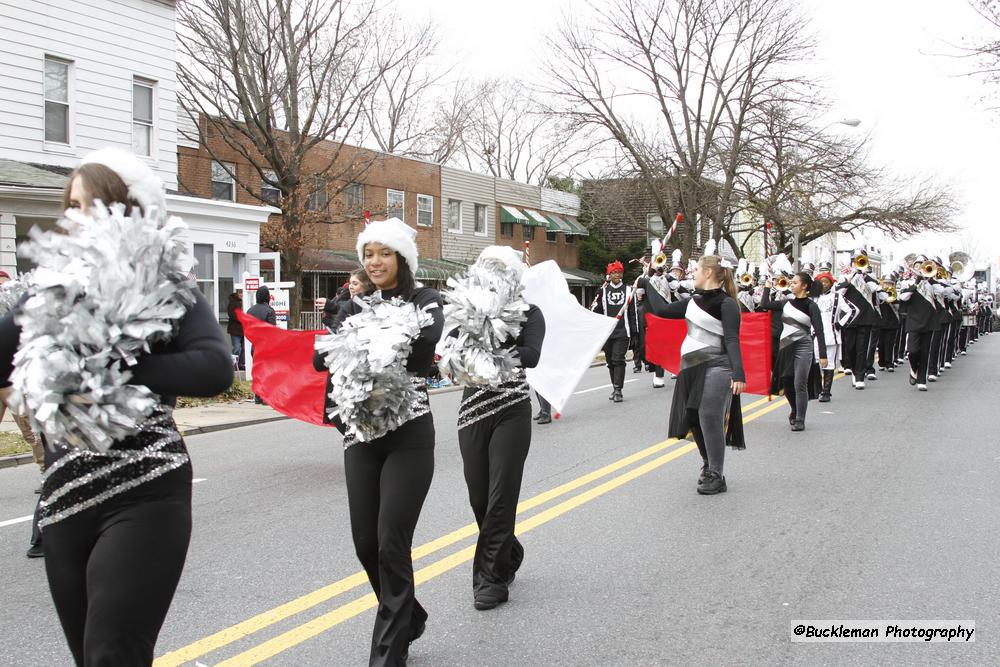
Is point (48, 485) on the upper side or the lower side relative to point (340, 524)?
upper

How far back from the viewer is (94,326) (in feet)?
7.36

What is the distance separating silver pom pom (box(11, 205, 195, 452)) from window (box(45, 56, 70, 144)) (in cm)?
1583

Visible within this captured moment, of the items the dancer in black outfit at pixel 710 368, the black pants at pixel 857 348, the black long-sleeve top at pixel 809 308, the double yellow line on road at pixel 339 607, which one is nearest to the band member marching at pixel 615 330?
the black long-sleeve top at pixel 809 308

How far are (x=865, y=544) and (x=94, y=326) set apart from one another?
16.2 ft

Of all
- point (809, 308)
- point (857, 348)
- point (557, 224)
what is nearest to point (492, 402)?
point (809, 308)

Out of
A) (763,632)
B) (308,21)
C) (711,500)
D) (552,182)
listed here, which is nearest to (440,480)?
(711,500)

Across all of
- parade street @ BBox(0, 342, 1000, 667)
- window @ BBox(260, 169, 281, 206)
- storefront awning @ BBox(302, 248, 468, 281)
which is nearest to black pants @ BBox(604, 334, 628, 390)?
parade street @ BBox(0, 342, 1000, 667)

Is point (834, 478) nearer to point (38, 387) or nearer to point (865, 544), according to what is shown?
point (865, 544)

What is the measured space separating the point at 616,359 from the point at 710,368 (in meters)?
6.92

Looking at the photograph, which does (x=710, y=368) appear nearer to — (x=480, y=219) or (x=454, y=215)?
(x=454, y=215)

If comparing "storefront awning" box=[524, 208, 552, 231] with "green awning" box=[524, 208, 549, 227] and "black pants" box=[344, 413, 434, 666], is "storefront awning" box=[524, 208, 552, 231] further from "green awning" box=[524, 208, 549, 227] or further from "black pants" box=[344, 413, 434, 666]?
"black pants" box=[344, 413, 434, 666]

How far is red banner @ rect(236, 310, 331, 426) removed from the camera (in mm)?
8117

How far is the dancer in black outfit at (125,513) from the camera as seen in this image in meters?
2.29

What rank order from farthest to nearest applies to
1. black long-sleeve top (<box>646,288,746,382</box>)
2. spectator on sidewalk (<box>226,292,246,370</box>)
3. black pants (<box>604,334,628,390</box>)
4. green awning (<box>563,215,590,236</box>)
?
green awning (<box>563,215,590,236</box>) → spectator on sidewalk (<box>226,292,246,370</box>) → black pants (<box>604,334,628,390</box>) → black long-sleeve top (<box>646,288,746,382</box>)
